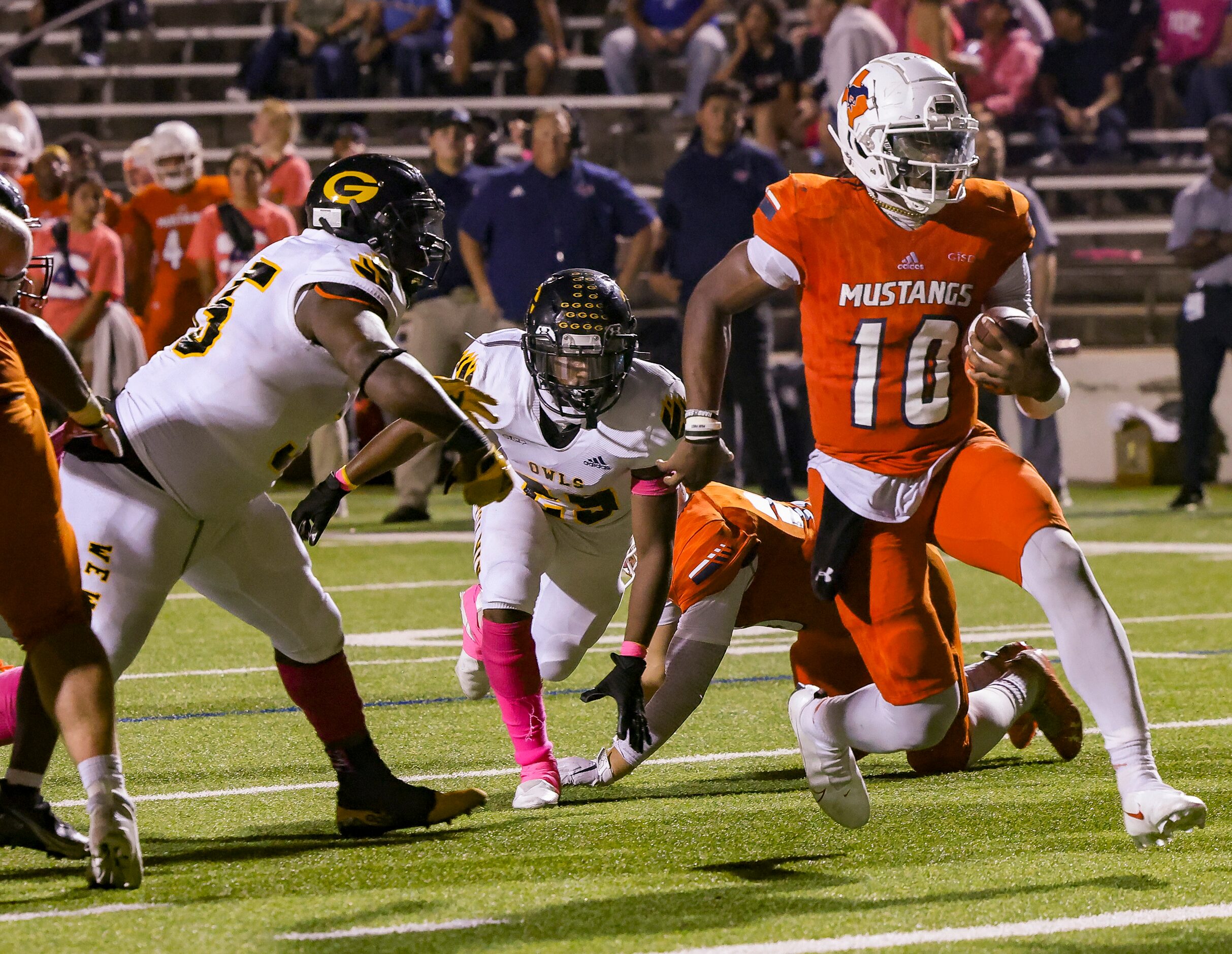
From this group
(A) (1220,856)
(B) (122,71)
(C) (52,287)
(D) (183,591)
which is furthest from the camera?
(B) (122,71)

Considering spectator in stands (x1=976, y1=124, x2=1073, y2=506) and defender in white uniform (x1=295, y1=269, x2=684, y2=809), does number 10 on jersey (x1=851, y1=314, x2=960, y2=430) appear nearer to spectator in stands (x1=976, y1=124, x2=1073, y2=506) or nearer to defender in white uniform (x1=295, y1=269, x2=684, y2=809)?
defender in white uniform (x1=295, y1=269, x2=684, y2=809)

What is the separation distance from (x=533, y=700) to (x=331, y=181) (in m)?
1.30

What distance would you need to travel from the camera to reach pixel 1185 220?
435 inches

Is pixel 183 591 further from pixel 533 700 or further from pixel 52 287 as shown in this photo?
pixel 533 700

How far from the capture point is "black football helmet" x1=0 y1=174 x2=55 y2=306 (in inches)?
155

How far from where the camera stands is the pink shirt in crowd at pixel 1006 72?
14758 mm

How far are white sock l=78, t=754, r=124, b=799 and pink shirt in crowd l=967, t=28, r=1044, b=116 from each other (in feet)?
39.8

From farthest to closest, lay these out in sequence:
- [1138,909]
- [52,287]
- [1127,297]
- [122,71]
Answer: [122,71], [1127,297], [52,287], [1138,909]

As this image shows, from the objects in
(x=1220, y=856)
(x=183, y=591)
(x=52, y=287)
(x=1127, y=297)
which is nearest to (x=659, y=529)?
(x=1220, y=856)

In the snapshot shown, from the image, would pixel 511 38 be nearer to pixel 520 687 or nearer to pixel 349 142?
pixel 349 142

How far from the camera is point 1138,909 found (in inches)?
133

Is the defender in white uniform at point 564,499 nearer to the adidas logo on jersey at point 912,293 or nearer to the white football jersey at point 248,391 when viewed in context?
the white football jersey at point 248,391

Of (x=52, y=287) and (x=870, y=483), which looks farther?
(x=52, y=287)

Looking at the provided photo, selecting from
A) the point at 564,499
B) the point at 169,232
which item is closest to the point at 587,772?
the point at 564,499
